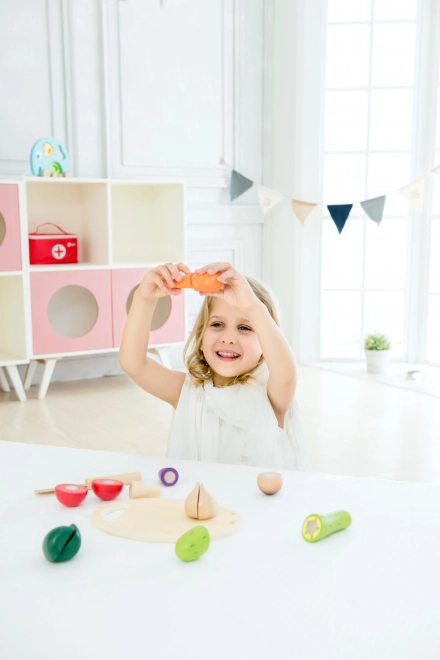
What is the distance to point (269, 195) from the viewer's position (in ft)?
13.0

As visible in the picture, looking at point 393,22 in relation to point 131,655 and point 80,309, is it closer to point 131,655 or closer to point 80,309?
point 80,309

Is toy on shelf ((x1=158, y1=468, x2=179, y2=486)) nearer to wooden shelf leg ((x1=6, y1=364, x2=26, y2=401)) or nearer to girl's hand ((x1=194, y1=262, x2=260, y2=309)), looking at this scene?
girl's hand ((x1=194, y1=262, x2=260, y2=309))

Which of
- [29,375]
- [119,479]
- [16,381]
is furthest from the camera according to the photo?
[29,375]

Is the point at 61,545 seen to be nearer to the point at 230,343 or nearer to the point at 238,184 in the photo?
the point at 230,343

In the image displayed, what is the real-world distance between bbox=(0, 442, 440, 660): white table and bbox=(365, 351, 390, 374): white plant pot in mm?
2977

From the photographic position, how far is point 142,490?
846mm

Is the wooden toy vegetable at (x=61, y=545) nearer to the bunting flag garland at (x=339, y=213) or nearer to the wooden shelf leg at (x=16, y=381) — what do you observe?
the wooden shelf leg at (x=16, y=381)

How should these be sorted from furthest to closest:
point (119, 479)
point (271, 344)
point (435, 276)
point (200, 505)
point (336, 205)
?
point (435, 276) → point (336, 205) → point (271, 344) → point (119, 479) → point (200, 505)

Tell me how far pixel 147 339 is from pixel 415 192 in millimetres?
2642

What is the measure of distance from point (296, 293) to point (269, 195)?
1.82 feet

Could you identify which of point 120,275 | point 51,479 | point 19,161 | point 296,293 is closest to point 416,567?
point 51,479

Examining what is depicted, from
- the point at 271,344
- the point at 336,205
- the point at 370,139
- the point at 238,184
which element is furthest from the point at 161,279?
the point at 370,139

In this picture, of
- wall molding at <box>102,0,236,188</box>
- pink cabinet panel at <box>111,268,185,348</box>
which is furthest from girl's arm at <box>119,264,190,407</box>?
wall molding at <box>102,0,236,188</box>

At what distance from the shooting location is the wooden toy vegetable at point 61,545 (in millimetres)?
672
